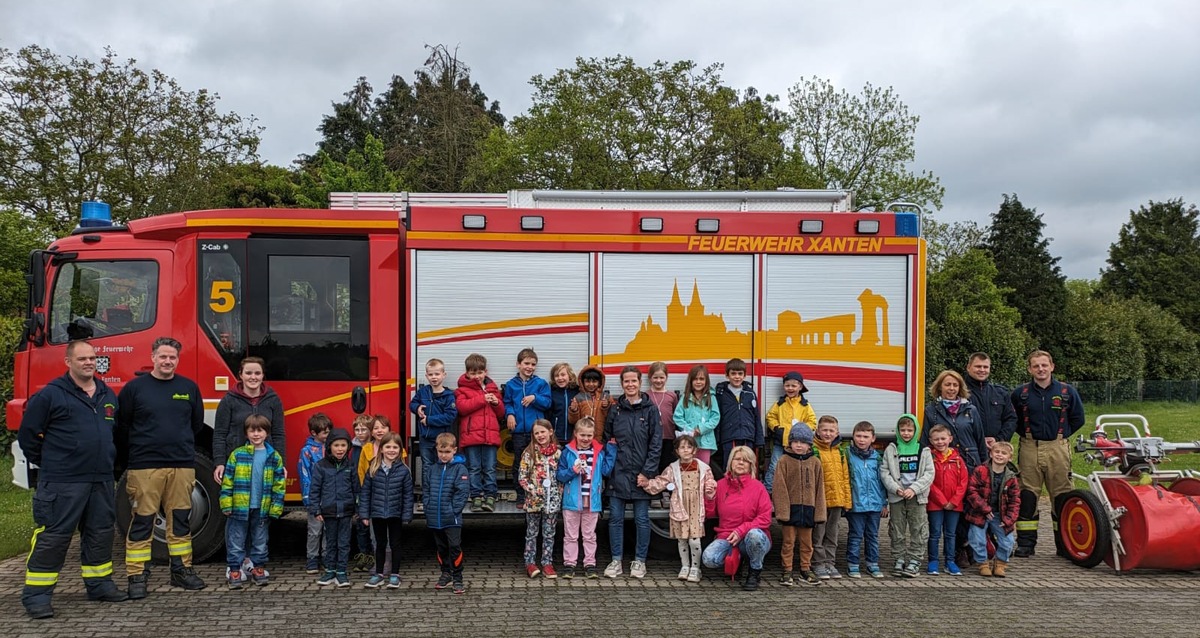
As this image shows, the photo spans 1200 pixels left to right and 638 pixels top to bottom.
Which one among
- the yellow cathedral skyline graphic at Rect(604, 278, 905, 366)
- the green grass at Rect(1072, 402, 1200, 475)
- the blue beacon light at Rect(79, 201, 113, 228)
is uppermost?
the blue beacon light at Rect(79, 201, 113, 228)

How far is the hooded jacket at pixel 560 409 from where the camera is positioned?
275 inches

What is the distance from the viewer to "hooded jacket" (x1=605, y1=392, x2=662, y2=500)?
669 cm

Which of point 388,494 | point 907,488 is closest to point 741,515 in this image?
point 907,488

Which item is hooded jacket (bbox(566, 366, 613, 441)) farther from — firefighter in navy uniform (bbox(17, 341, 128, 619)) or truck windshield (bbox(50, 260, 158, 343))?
truck windshield (bbox(50, 260, 158, 343))

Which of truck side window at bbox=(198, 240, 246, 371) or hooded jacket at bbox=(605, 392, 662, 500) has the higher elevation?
truck side window at bbox=(198, 240, 246, 371)

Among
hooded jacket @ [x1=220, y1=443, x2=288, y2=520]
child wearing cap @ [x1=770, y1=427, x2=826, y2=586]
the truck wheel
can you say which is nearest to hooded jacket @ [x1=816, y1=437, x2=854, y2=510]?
child wearing cap @ [x1=770, y1=427, x2=826, y2=586]

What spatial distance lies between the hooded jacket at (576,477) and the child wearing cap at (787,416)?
57.8 inches

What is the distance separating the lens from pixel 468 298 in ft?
23.1

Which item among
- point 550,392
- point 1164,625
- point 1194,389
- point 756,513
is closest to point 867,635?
point 756,513

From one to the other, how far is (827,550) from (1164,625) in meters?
2.40

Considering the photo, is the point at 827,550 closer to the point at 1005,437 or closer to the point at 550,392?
the point at 1005,437

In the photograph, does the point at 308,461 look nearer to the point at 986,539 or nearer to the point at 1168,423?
the point at 986,539

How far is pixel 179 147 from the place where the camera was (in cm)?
2273

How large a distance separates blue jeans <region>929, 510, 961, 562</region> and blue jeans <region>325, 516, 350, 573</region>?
4.98 metres
